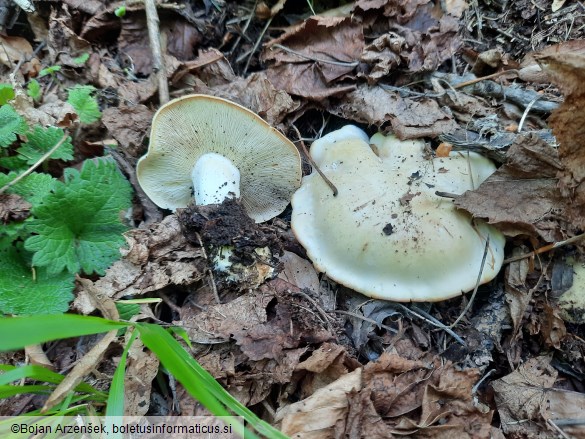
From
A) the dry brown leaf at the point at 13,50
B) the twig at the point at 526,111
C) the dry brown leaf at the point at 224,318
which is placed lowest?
the dry brown leaf at the point at 224,318

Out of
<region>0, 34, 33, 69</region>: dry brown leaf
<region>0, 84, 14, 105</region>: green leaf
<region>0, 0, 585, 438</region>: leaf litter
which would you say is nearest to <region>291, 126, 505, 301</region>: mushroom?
<region>0, 0, 585, 438</region>: leaf litter

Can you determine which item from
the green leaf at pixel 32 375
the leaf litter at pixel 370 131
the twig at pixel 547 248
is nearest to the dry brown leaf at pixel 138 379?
the leaf litter at pixel 370 131

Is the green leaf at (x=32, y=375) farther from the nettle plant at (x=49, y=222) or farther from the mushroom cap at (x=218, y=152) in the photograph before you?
the mushroom cap at (x=218, y=152)

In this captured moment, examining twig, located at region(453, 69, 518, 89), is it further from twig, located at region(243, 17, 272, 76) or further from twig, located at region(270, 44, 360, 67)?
twig, located at region(243, 17, 272, 76)

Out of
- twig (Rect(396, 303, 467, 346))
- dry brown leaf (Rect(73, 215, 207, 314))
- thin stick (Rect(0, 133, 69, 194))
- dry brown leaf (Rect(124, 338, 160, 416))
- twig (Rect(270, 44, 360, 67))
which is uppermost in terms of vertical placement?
twig (Rect(270, 44, 360, 67))

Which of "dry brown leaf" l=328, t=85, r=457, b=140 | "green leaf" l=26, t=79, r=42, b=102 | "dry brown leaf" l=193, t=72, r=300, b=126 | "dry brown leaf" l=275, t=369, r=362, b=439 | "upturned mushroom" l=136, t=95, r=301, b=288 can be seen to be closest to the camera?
"dry brown leaf" l=275, t=369, r=362, b=439

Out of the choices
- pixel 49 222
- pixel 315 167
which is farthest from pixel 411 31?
pixel 49 222
